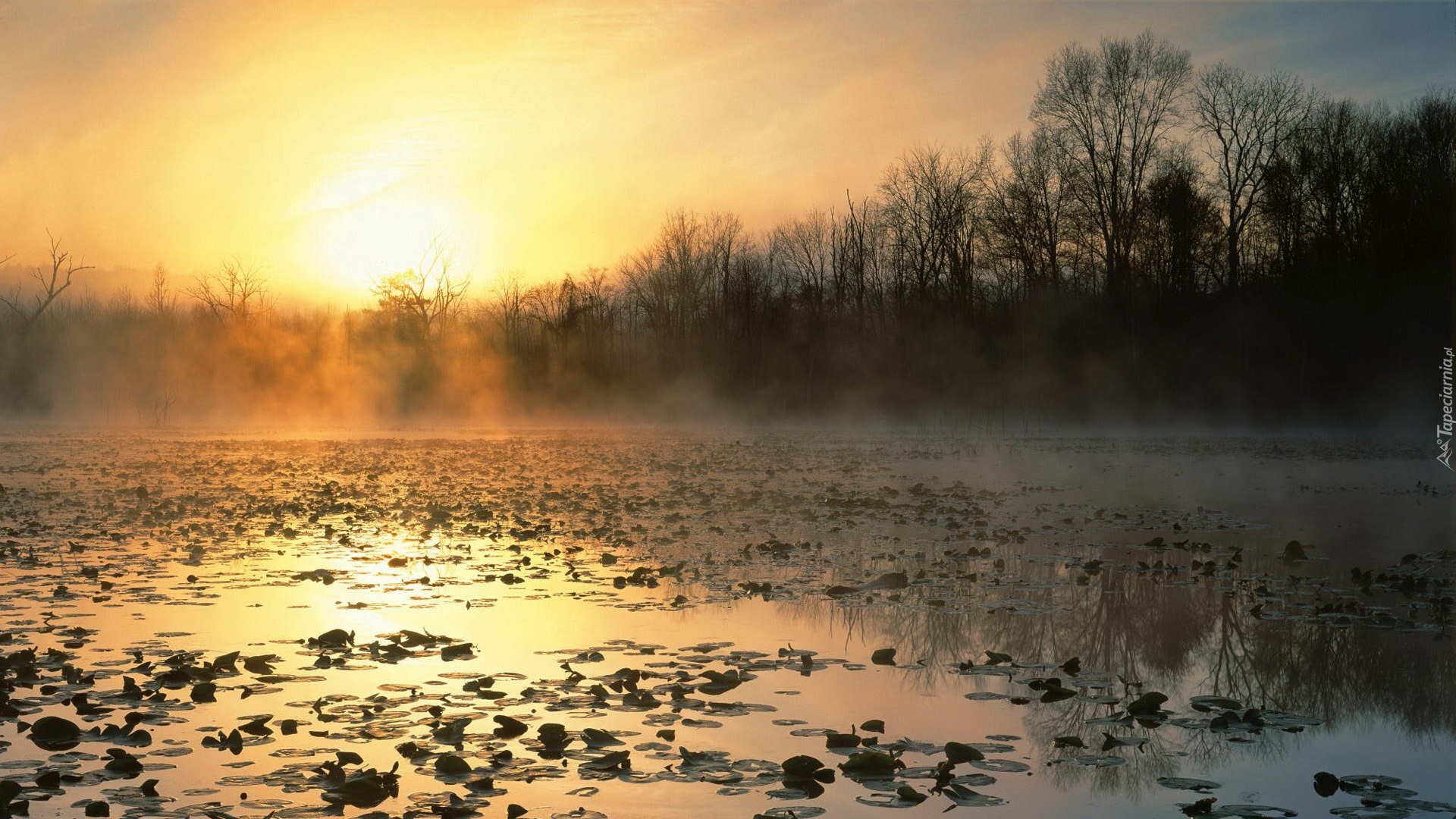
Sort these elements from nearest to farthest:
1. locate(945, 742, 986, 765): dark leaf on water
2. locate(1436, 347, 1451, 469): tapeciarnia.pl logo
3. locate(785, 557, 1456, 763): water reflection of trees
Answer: locate(945, 742, 986, 765): dark leaf on water < locate(785, 557, 1456, 763): water reflection of trees < locate(1436, 347, 1451, 469): tapeciarnia.pl logo

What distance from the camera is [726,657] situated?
7684mm

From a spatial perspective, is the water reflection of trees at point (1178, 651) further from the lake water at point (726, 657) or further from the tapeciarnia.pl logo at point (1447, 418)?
the tapeciarnia.pl logo at point (1447, 418)

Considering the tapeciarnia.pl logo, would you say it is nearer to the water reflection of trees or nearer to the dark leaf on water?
the water reflection of trees

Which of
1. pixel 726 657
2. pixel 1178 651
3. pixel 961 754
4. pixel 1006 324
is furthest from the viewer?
pixel 1006 324

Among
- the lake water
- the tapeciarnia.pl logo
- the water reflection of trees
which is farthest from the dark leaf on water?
the tapeciarnia.pl logo

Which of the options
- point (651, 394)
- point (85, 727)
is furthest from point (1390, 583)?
point (651, 394)

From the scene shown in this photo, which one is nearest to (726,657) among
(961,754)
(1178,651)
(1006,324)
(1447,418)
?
(961,754)

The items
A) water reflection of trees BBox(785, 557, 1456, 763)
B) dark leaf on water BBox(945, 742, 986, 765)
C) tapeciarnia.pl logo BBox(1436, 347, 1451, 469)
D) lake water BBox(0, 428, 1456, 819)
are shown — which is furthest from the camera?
tapeciarnia.pl logo BBox(1436, 347, 1451, 469)

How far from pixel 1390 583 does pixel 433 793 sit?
29.6 feet

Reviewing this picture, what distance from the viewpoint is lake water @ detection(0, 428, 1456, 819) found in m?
5.14

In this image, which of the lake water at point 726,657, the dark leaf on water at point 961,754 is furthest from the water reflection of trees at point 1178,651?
the dark leaf on water at point 961,754

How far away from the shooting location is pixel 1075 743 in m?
5.82

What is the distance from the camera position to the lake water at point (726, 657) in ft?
16.9

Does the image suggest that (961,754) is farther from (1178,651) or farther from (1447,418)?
(1447,418)
